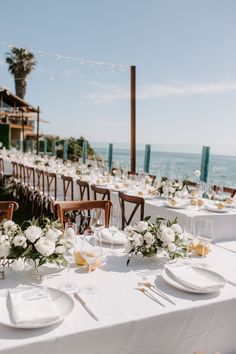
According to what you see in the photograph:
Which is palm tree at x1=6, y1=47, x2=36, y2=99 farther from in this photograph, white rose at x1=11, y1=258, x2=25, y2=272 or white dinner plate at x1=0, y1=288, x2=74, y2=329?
white dinner plate at x1=0, y1=288, x2=74, y2=329

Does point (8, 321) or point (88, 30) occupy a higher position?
point (88, 30)

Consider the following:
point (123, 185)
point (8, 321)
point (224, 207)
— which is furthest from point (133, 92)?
point (8, 321)

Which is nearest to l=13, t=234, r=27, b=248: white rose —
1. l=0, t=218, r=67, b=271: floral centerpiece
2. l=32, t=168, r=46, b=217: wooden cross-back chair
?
l=0, t=218, r=67, b=271: floral centerpiece

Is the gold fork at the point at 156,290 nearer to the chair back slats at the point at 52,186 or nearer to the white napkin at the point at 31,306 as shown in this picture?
the white napkin at the point at 31,306

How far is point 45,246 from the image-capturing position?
1.68 meters

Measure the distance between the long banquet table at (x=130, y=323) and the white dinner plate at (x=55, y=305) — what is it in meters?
0.02

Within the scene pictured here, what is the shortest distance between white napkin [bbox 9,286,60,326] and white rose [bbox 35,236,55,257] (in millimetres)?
198

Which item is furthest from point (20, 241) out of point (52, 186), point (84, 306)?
point (52, 186)

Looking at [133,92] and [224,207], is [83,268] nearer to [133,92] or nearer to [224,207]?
[224,207]

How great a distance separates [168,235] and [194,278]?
30cm

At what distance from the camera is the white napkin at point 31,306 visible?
128cm

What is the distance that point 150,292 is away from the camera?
160 centimetres

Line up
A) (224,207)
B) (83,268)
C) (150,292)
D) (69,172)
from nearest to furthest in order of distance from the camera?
(150,292) → (83,268) → (224,207) → (69,172)

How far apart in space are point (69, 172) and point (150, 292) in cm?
597
